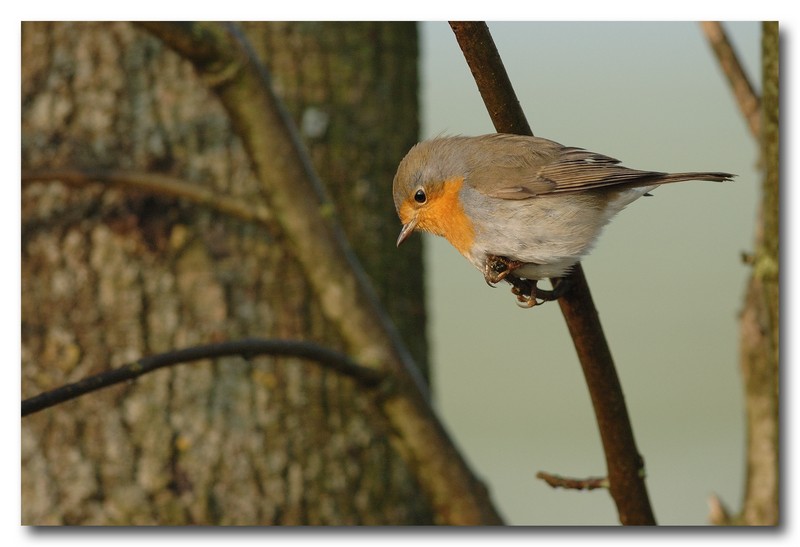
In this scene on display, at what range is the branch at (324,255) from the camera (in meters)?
1.73

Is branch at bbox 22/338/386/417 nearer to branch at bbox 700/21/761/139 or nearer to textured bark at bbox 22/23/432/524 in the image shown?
textured bark at bbox 22/23/432/524

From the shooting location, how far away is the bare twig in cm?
143

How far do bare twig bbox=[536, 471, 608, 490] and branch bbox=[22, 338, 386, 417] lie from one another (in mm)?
389

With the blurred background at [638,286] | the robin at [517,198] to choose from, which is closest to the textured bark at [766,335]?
the blurred background at [638,286]

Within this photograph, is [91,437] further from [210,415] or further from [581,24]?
[581,24]

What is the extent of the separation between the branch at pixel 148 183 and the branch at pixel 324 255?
0.18 meters

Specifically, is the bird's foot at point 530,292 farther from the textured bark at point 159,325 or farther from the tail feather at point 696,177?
the textured bark at point 159,325

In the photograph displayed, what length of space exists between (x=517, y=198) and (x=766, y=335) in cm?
85

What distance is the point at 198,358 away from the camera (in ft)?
4.56

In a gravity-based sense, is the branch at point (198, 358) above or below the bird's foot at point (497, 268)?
below

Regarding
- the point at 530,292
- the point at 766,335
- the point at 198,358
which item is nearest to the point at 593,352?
the point at 530,292

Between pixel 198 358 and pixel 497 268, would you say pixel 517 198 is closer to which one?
pixel 497 268

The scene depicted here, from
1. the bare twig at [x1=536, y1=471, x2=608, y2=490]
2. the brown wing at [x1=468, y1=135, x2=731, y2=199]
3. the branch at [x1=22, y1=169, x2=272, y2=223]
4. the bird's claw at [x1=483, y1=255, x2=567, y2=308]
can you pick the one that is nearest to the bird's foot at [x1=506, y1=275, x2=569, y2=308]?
the bird's claw at [x1=483, y1=255, x2=567, y2=308]
